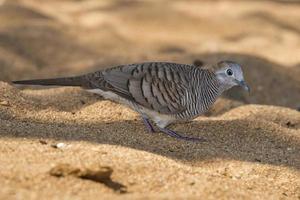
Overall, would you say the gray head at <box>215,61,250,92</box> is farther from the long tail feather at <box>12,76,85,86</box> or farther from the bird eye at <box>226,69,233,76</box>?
the long tail feather at <box>12,76,85,86</box>

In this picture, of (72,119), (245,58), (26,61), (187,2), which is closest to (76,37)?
(26,61)

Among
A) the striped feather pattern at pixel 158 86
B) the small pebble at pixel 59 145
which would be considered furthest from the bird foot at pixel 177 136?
the small pebble at pixel 59 145

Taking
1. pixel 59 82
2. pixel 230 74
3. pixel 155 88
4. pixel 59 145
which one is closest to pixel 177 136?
pixel 155 88

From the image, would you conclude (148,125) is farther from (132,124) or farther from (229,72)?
(229,72)

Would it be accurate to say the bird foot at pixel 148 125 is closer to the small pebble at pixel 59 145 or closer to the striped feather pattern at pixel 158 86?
the striped feather pattern at pixel 158 86

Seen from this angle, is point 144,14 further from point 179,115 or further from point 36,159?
point 36,159

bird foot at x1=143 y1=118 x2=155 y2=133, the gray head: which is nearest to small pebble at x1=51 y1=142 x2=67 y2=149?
bird foot at x1=143 y1=118 x2=155 y2=133
